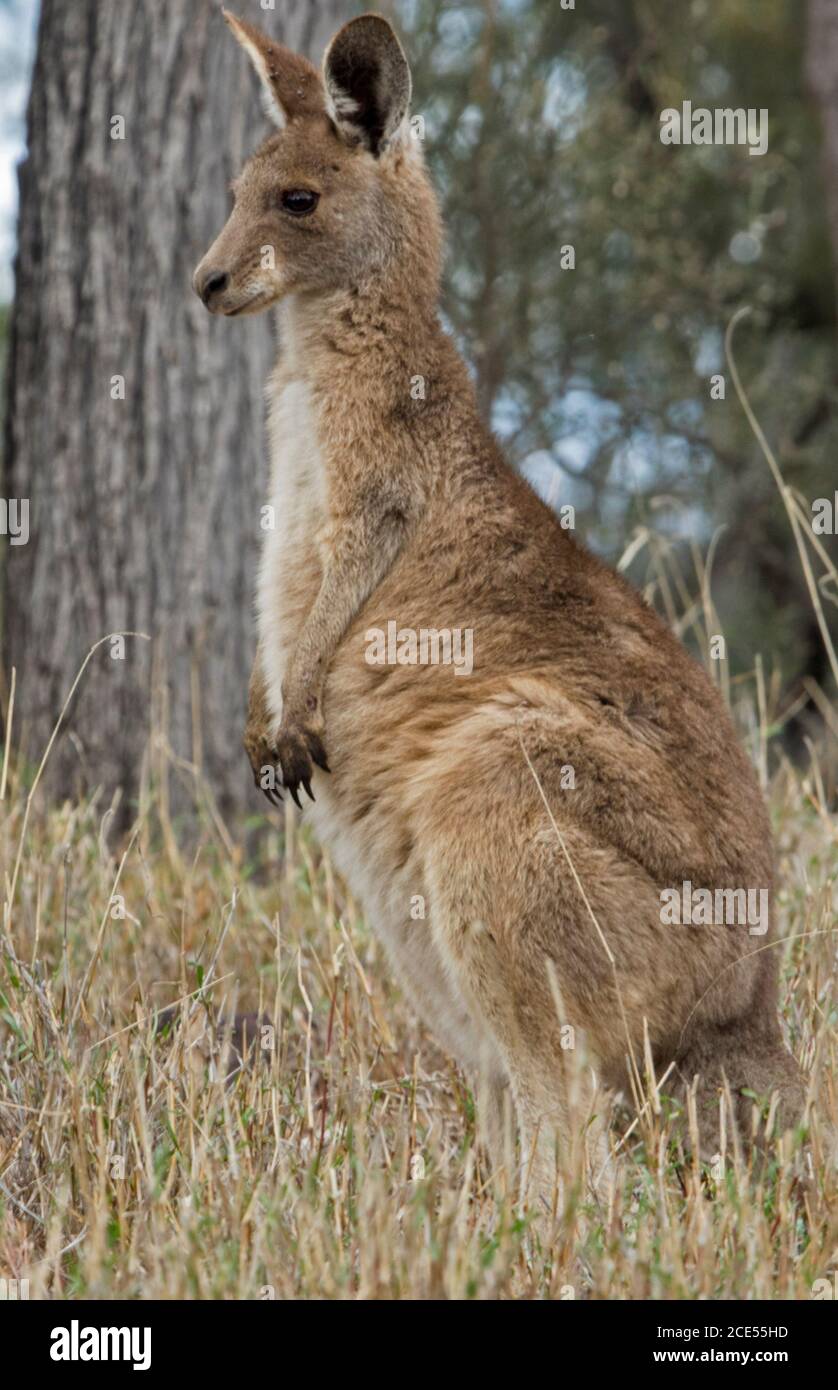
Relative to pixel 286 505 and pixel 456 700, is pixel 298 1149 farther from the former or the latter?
pixel 286 505

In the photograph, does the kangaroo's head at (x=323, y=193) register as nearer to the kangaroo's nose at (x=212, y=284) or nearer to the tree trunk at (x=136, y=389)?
the kangaroo's nose at (x=212, y=284)

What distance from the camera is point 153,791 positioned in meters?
5.28

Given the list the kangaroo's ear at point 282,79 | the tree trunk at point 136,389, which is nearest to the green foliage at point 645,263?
the tree trunk at point 136,389

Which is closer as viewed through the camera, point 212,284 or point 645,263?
point 212,284

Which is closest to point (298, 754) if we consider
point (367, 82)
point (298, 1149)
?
point (298, 1149)

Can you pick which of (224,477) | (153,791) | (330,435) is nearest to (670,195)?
(224,477)

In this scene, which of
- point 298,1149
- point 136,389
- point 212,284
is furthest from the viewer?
point 136,389

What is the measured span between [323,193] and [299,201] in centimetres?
6

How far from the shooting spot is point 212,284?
374 centimetres

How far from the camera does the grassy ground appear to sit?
8.71 feet

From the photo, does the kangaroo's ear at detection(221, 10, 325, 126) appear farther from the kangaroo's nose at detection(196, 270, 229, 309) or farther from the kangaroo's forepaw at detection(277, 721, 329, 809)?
the kangaroo's forepaw at detection(277, 721, 329, 809)

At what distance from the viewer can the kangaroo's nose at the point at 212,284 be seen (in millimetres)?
3734

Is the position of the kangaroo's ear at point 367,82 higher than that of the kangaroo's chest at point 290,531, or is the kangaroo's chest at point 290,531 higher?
the kangaroo's ear at point 367,82
